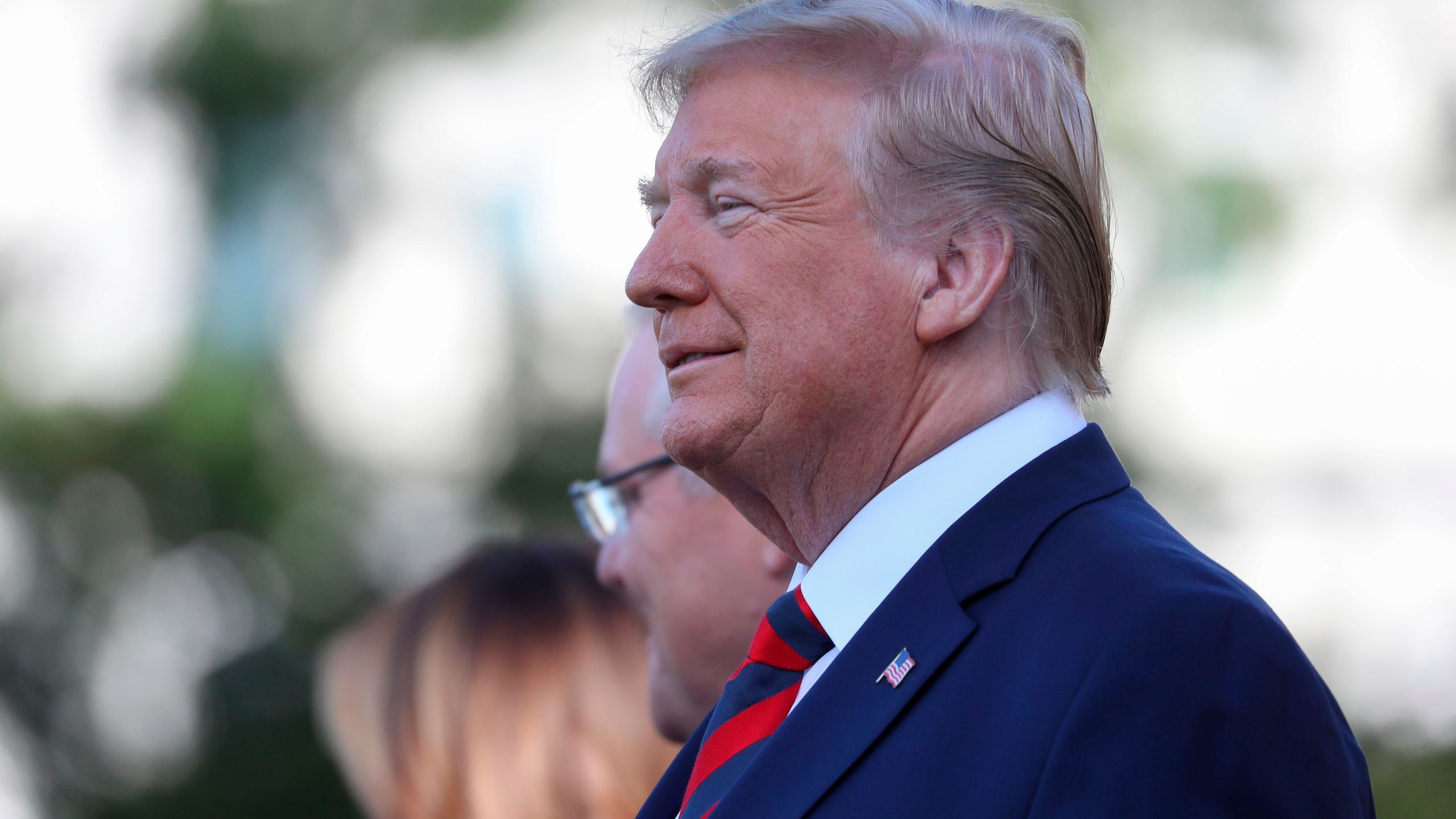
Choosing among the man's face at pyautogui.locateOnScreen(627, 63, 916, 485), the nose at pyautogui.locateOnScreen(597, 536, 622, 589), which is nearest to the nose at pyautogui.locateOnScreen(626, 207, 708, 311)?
the man's face at pyautogui.locateOnScreen(627, 63, 916, 485)

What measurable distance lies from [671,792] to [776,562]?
0.84m

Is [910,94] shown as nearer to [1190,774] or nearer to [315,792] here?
[1190,774]

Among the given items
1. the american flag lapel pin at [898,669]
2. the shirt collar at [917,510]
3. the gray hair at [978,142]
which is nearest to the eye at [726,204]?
the gray hair at [978,142]

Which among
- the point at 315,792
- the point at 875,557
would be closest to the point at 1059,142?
the point at 875,557

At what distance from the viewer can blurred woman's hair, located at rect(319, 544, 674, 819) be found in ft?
11.7

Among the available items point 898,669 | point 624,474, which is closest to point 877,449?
point 898,669

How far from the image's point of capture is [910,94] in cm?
198

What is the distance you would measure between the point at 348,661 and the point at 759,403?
2420 mm

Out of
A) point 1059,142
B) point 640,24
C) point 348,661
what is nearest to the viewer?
point 1059,142

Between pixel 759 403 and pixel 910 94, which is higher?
pixel 910 94

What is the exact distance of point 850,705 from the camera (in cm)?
167

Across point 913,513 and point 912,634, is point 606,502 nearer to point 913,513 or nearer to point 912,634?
point 913,513

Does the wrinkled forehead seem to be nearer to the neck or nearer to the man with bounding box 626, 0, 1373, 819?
the man with bounding box 626, 0, 1373, 819

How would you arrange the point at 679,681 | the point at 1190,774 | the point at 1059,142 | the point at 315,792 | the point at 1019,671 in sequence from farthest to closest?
the point at 315,792 → the point at 679,681 → the point at 1059,142 → the point at 1019,671 → the point at 1190,774
